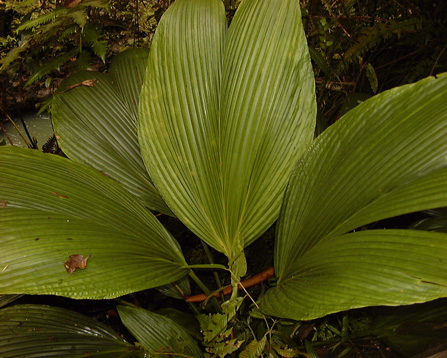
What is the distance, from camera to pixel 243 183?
35.9 inches

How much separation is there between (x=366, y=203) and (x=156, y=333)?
63cm

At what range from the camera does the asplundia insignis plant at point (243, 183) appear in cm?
67

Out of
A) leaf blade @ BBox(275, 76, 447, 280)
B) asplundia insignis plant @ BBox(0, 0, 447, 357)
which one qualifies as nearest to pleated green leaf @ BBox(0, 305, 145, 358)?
asplundia insignis plant @ BBox(0, 0, 447, 357)

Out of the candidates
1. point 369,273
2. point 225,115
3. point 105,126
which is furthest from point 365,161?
point 105,126

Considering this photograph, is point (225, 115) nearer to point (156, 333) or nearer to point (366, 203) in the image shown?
point (366, 203)

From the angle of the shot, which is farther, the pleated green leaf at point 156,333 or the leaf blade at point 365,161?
the pleated green leaf at point 156,333

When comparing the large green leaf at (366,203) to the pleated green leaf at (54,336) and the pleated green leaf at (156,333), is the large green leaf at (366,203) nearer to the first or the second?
the pleated green leaf at (156,333)

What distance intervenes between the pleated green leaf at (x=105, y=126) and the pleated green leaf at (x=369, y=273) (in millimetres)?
535

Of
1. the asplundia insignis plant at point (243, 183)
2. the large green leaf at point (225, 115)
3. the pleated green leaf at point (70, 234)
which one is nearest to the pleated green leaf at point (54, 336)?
the asplundia insignis plant at point (243, 183)

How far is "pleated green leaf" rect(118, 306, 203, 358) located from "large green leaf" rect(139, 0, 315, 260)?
259mm

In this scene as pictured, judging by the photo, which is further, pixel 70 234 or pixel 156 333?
pixel 156 333

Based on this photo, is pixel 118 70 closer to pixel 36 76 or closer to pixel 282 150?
pixel 36 76

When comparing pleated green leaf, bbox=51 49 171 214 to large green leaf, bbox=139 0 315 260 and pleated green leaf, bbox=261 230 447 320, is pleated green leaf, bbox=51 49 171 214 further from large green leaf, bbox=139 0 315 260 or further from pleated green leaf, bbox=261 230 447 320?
pleated green leaf, bbox=261 230 447 320

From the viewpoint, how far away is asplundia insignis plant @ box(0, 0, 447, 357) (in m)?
0.67
